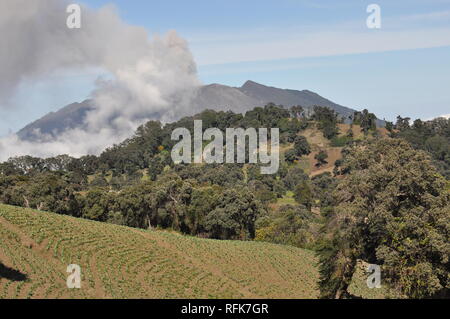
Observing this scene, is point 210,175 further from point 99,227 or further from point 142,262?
point 142,262

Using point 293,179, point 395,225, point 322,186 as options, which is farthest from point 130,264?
point 293,179

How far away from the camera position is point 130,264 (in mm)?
42938

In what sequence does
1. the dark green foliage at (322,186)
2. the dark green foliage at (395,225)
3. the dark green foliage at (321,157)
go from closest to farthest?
the dark green foliage at (395,225), the dark green foliage at (322,186), the dark green foliage at (321,157)

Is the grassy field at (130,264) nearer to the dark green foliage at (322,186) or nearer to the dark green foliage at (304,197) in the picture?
the dark green foliage at (304,197)

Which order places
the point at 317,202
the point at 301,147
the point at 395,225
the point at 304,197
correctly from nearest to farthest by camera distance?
the point at 395,225 → the point at 304,197 → the point at 317,202 → the point at 301,147

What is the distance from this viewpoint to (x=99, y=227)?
54594 millimetres

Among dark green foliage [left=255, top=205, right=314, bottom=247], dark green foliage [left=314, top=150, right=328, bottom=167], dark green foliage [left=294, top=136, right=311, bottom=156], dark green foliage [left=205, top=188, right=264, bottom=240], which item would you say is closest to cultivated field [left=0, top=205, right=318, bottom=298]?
dark green foliage [left=255, top=205, right=314, bottom=247]

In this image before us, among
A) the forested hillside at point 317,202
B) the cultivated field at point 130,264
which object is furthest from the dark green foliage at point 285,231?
the cultivated field at point 130,264

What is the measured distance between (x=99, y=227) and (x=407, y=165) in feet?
117

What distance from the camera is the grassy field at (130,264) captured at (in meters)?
33.9

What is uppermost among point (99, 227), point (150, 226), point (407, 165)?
point (407, 165)

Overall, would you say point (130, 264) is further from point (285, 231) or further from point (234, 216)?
point (285, 231)

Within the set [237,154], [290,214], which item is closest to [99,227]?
[290,214]
